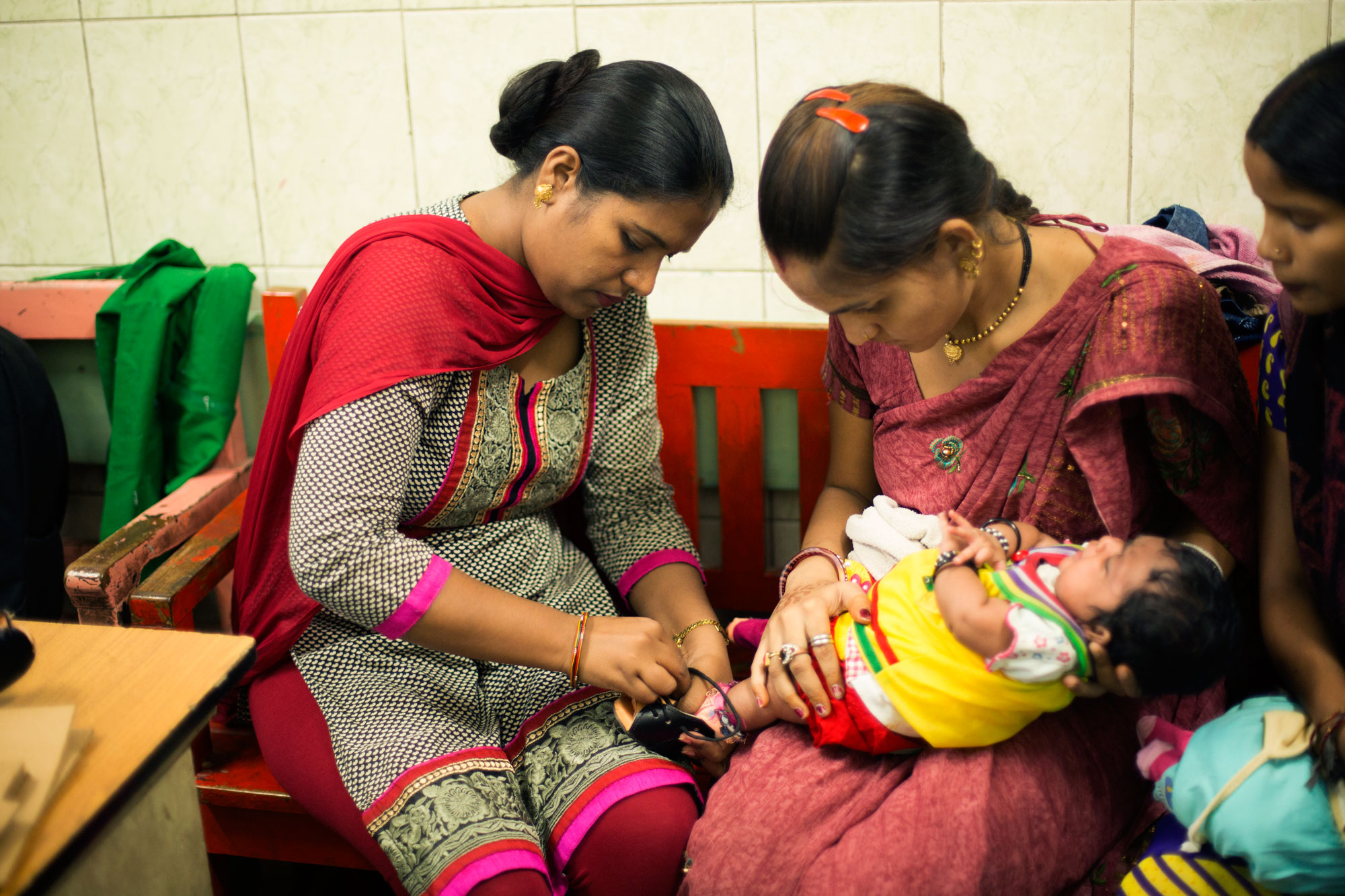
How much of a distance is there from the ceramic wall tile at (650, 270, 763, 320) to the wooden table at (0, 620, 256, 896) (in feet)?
4.78

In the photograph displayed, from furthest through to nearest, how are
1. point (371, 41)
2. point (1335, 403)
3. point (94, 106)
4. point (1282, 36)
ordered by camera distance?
1. point (94, 106)
2. point (371, 41)
3. point (1282, 36)
4. point (1335, 403)

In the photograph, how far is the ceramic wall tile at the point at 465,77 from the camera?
2248 millimetres

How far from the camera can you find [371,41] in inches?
91.0

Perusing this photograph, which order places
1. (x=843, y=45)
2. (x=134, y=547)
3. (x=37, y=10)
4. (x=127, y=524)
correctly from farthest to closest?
(x=37, y=10) < (x=843, y=45) < (x=127, y=524) < (x=134, y=547)

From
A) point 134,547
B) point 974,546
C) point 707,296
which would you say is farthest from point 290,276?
point 974,546

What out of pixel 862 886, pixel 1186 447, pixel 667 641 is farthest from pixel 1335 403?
pixel 667 641

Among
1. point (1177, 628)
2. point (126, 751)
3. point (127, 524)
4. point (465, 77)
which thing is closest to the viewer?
point (126, 751)

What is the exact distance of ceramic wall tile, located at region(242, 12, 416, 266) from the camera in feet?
7.63

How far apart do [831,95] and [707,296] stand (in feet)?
3.27

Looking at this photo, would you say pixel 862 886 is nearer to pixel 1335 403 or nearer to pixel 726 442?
pixel 1335 403

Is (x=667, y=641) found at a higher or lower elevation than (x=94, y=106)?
lower

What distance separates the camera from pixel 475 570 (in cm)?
171

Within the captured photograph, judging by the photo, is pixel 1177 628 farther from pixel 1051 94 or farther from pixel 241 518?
pixel 241 518

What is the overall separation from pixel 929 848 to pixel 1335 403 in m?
0.77
